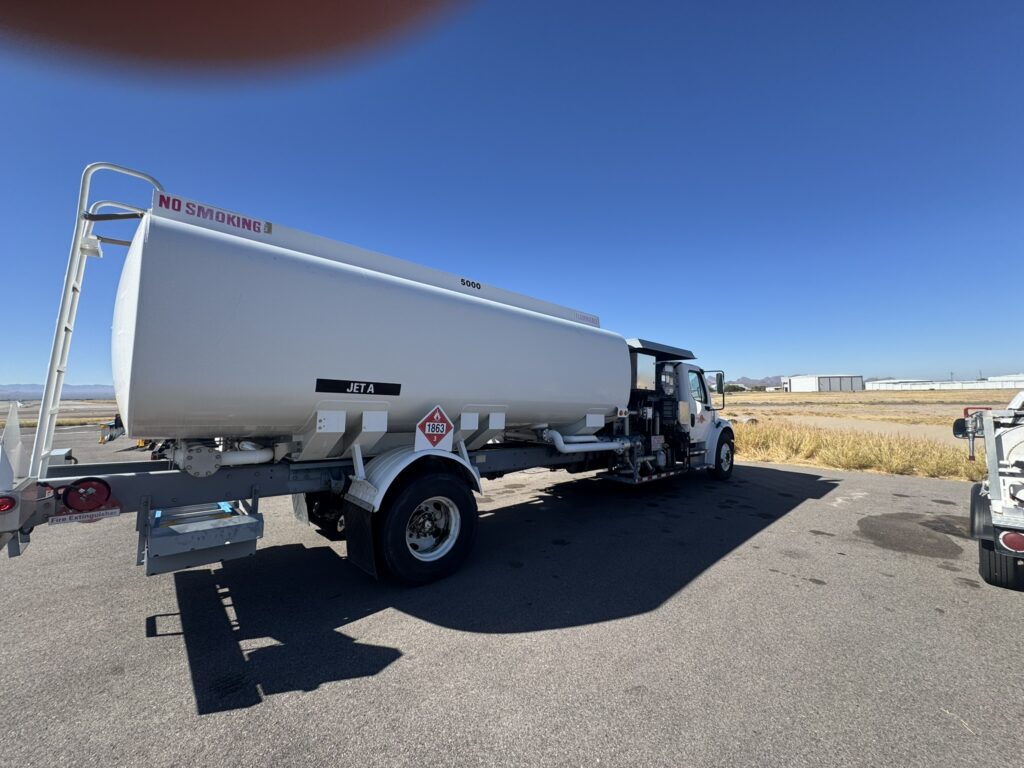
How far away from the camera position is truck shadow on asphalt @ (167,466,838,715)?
3.12 meters

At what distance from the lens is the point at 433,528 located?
4.88 m

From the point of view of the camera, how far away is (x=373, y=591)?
436cm

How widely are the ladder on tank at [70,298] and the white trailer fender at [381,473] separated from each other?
7.85ft

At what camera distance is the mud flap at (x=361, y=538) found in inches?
167

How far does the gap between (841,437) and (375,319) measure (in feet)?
48.8

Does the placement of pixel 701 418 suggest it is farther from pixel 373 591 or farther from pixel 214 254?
pixel 214 254

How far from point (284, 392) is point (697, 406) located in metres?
8.01

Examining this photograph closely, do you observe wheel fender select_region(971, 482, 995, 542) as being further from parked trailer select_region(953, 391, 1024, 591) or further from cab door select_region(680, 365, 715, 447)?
cab door select_region(680, 365, 715, 447)

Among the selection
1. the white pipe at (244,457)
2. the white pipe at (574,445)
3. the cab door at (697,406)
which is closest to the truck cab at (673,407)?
the cab door at (697,406)

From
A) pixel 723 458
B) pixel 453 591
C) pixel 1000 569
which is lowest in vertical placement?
pixel 453 591

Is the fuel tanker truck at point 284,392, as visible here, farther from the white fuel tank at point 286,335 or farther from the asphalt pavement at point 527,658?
the asphalt pavement at point 527,658

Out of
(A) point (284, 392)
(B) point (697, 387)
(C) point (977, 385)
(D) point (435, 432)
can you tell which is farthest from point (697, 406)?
(C) point (977, 385)

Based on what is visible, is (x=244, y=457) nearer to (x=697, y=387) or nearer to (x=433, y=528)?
(x=433, y=528)

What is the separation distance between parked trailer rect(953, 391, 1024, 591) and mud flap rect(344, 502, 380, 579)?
545 centimetres
